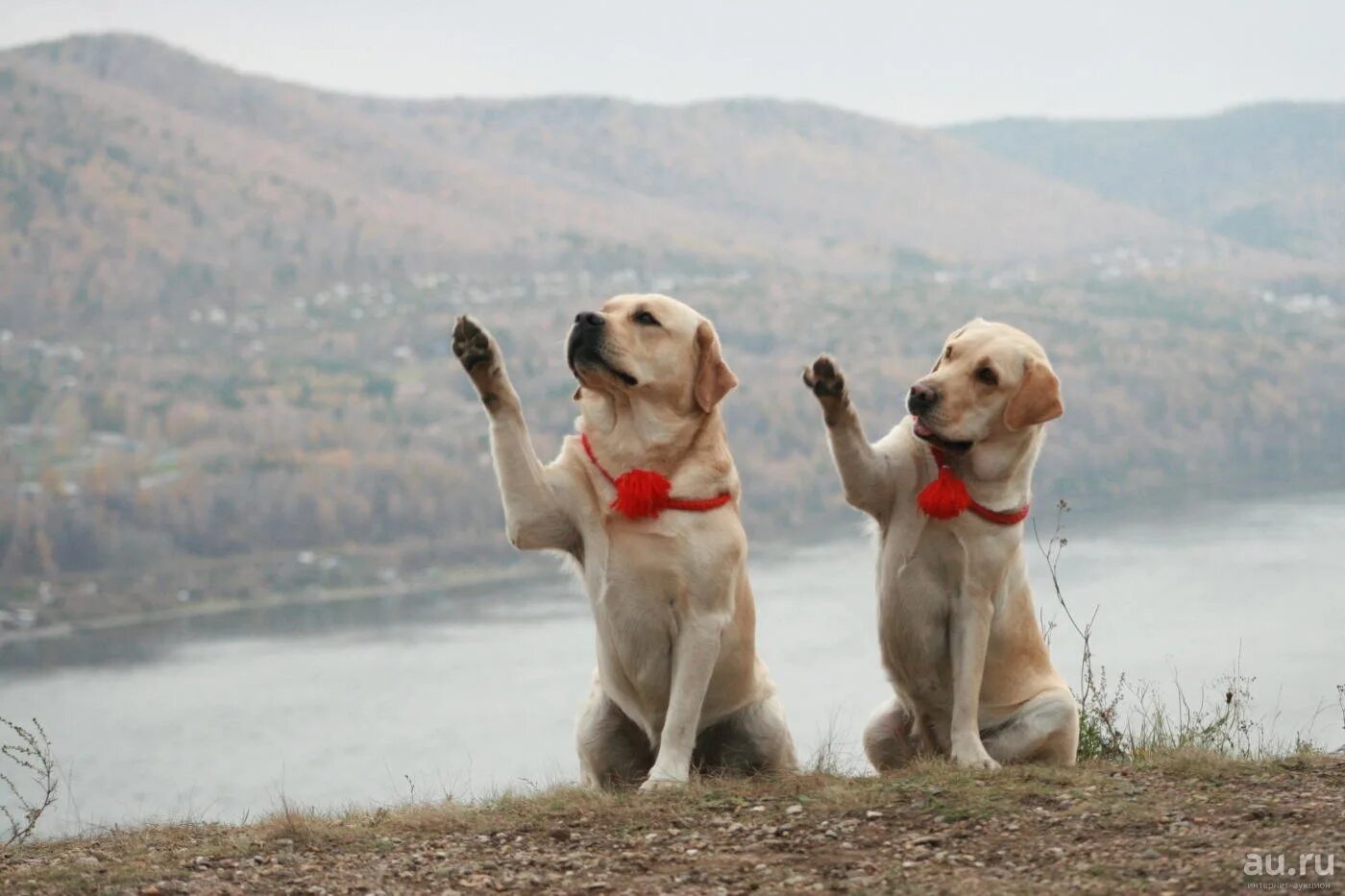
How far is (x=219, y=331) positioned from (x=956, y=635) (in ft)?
250

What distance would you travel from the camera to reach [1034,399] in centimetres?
702

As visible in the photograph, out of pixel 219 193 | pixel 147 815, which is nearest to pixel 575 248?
pixel 219 193

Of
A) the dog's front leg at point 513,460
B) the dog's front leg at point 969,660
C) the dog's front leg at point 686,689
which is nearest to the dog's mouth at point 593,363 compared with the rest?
the dog's front leg at point 513,460

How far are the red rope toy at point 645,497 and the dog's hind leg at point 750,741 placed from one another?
1064 mm

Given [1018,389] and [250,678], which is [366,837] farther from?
[250,678]

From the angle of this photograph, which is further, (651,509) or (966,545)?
(966,545)

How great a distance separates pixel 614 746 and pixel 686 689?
0.69m

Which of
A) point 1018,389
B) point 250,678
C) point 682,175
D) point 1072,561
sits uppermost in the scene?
point 682,175

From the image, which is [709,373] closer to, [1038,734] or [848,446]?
[848,446]

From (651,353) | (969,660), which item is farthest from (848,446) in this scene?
(969,660)

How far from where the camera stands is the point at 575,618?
128 feet

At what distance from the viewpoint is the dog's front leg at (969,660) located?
23.6ft

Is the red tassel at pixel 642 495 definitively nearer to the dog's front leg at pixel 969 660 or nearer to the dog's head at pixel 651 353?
the dog's head at pixel 651 353

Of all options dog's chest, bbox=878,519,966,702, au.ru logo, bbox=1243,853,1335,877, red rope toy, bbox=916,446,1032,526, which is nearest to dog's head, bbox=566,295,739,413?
red rope toy, bbox=916,446,1032,526
